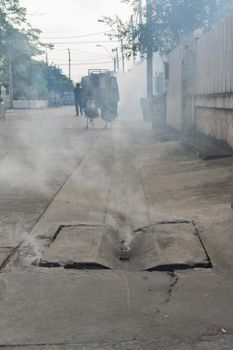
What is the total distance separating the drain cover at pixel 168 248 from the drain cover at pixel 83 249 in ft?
0.81

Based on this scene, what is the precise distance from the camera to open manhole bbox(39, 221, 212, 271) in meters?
4.23

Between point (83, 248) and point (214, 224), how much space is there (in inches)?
58.9

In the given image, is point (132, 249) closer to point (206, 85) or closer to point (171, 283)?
point (171, 283)

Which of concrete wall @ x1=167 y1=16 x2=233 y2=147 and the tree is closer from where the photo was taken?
concrete wall @ x1=167 y1=16 x2=233 y2=147

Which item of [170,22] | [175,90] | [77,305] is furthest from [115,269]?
[170,22]

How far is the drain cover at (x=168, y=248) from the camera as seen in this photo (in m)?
4.23

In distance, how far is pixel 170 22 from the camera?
21.0 meters

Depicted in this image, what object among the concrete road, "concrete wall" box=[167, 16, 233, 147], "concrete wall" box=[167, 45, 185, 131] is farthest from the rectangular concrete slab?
"concrete wall" box=[167, 45, 185, 131]

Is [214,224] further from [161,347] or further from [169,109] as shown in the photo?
[169,109]

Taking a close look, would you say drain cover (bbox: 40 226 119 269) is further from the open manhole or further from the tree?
the tree

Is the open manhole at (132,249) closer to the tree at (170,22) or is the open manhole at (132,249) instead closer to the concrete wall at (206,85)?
the concrete wall at (206,85)

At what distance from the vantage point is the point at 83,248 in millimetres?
4613

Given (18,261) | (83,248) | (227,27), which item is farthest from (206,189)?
(227,27)

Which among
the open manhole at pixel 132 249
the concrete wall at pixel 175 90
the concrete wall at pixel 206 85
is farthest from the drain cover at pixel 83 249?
the concrete wall at pixel 175 90
